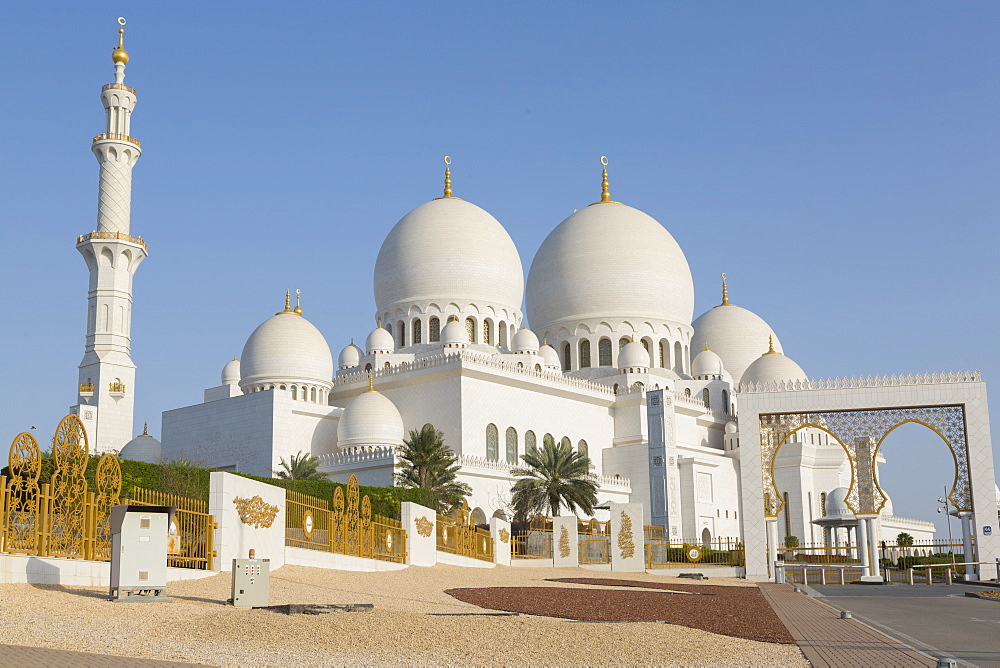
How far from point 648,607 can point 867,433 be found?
17.8 m

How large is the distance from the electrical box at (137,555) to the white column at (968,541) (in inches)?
881

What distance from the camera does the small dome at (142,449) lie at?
45.6 m

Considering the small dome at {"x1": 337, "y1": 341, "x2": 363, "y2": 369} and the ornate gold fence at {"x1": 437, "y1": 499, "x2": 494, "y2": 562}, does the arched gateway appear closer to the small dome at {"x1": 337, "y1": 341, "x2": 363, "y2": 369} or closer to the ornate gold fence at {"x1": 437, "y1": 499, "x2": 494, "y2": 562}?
the ornate gold fence at {"x1": 437, "y1": 499, "x2": 494, "y2": 562}

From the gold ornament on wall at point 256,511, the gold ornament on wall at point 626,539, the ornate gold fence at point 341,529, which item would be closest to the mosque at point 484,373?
the gold ornament on wall at point 626,539

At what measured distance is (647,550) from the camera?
32062mm

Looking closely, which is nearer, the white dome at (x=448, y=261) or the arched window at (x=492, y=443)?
the arched window at (x=492, y=443)

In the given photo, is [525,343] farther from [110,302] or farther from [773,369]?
[110,302]

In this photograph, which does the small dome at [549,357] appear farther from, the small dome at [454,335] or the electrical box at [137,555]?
the electrical box at [137,555]

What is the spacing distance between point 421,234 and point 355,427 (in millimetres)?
12950

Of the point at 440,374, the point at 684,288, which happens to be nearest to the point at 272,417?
the point at 440,374

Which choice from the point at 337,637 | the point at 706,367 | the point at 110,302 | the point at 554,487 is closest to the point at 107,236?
the point at 110,302

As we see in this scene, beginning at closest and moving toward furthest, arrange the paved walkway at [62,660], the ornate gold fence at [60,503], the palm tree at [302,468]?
the paved walkway at [62,660] → the ornate gold fence at [60,503] → the palm tree at [302,468]

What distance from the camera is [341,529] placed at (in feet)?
66.7

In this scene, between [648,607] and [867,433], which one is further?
[867,433]
